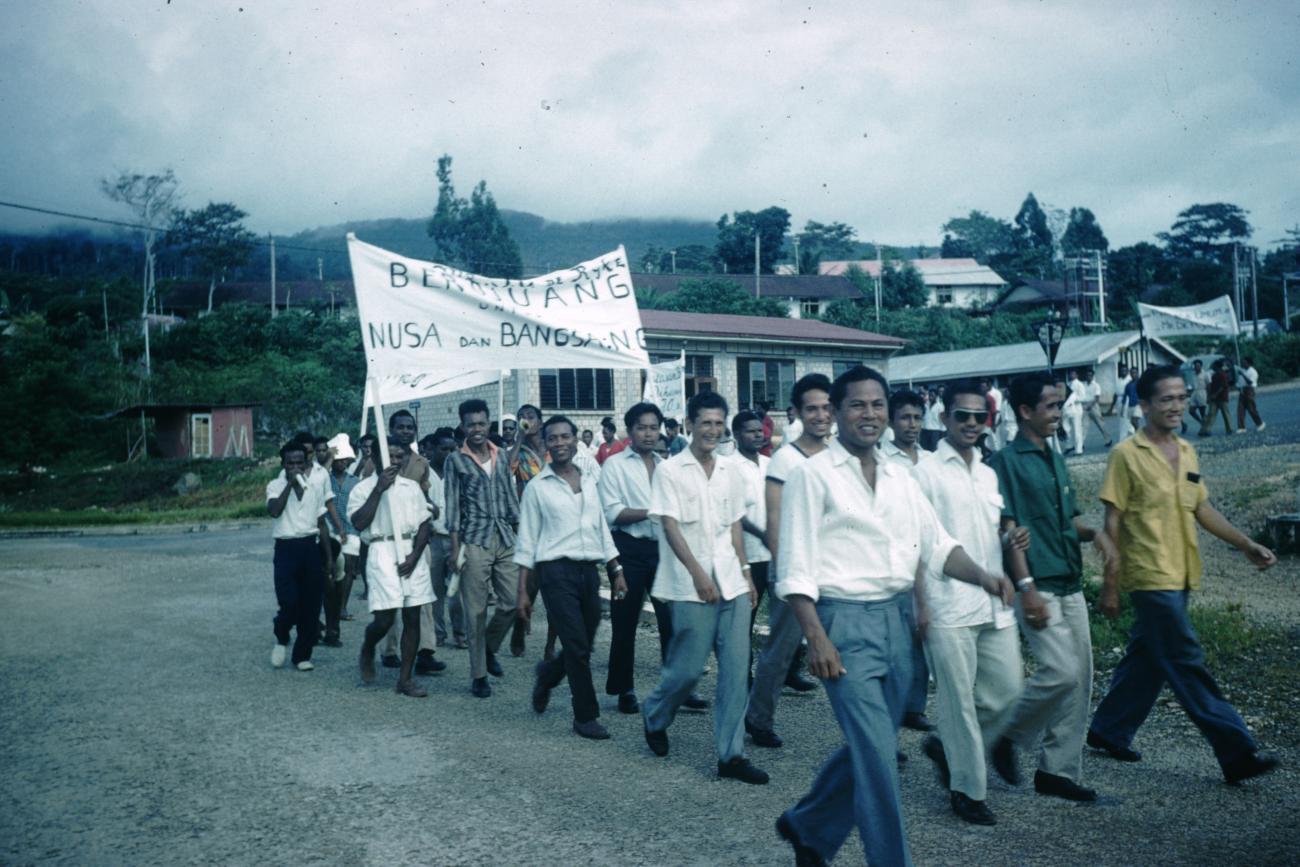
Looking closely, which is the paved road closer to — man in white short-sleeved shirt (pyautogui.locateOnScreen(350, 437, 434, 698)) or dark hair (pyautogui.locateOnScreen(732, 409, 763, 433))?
man in white short-sleeved shirt (pyautogui.locateOnScreen(350, 437, 434, 698))

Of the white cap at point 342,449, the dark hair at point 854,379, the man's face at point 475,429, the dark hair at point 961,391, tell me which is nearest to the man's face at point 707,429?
the dark hair at point 961,391

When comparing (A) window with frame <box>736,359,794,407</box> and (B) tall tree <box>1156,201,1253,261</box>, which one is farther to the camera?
(B) tall tree <box>1156,201,1253,261</box>

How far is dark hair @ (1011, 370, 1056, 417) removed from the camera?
525 cm

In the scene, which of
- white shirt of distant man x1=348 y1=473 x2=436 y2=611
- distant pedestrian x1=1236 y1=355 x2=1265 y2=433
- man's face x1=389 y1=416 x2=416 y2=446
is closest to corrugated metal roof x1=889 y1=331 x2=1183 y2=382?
distant pedestrian x1=1236 y1=355 x2=1265 y2=433

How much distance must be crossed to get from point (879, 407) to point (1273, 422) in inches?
1039

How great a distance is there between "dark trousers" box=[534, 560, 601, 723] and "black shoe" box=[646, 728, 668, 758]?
60cm

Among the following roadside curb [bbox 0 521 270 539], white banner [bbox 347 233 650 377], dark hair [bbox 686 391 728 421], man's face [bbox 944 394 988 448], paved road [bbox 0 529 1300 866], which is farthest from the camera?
roadside curb [bbox 0 521 270 539]

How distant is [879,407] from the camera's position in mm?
4148

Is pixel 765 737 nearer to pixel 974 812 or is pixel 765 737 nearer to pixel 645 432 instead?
pixel 974 812

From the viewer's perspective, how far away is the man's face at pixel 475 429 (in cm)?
814

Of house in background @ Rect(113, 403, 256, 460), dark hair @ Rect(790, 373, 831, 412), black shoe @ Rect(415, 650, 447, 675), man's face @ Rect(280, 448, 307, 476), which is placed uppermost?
house in background @ Rect(113, 403, 256, 460)

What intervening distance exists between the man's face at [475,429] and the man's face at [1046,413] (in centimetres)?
422

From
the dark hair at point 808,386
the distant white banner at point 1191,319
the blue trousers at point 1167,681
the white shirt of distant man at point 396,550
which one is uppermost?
the distant white banner at point 1191,319

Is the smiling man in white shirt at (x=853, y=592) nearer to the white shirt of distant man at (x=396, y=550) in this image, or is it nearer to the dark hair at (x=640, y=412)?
the dark hair at (x=640, y=412)
